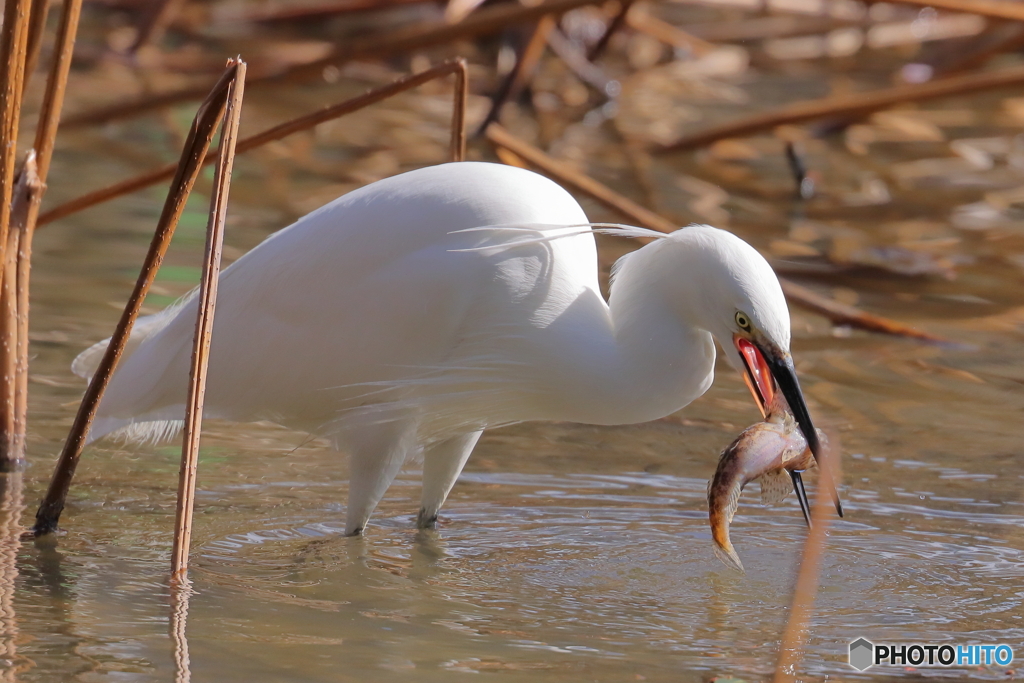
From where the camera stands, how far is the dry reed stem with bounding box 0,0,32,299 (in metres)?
2.92

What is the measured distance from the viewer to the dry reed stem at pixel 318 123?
361 cm

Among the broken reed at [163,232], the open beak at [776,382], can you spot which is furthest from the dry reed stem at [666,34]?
the open beak at [776,382]

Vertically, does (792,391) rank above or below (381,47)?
below

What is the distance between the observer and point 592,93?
10.4 meters

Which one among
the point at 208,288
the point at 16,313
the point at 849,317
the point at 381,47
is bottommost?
the point at 849,317

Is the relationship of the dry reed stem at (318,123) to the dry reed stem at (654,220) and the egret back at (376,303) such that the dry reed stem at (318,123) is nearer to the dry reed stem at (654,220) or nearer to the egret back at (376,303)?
the egret back at (376,303)

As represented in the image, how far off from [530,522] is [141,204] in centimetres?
378

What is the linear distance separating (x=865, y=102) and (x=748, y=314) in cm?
389

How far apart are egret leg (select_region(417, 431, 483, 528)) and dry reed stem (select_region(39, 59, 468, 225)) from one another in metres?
0.91

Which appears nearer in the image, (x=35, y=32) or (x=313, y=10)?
(x=35, y=32)

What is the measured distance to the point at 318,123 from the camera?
11.9ft

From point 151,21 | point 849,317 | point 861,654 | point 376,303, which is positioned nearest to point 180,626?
point 376,303

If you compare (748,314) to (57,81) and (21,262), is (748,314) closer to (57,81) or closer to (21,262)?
(57,81)

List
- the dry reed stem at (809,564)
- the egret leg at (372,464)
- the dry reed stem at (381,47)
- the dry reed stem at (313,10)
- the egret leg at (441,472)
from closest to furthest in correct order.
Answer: the dry reed stem at (809,564) → the egret leg at (372,464) → the egret leg at (441,472) → the dry reed stem at (381,47) → the dry reed stem at (313,10)
